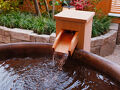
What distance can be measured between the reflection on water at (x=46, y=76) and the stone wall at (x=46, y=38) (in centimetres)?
172

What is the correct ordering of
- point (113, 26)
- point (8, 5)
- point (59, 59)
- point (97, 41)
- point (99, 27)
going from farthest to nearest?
1. point (8, 5)
2. point (113, 26)
3. point (99, 27)
4. point (97, 41)
5. point (59, 59)

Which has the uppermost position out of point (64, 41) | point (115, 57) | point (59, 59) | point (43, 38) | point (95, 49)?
point (64, 41)

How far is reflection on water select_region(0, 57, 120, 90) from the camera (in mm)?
1746

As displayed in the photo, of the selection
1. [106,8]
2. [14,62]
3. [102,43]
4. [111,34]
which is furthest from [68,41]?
[106,8]

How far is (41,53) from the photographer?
7.06ft

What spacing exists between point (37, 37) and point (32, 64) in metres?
1.82

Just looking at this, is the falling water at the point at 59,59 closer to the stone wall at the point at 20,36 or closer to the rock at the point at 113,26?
the stone wall at the point at 20,36

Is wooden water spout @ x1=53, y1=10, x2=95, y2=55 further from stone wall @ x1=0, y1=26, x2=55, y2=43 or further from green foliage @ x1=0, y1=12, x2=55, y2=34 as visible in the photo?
green foliage @ x1=0, y1=12, x2=55, y2=34

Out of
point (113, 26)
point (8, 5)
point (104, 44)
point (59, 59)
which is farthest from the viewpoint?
point (8, 5)

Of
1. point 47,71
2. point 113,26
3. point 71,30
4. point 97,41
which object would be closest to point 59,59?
point 47,71

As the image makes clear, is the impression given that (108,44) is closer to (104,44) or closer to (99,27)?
(104,44)

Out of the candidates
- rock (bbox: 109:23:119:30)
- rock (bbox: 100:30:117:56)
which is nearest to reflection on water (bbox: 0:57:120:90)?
rock (bbox: 100:30:117:56)

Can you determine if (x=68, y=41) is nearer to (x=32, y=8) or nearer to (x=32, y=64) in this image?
(x=32, y=64)

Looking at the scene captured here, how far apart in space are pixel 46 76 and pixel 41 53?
329mm
